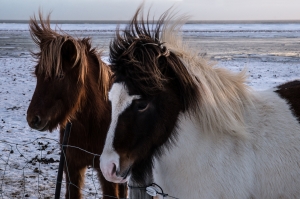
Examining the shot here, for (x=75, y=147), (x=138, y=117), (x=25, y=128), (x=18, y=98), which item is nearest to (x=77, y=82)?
(x=75, y=147)

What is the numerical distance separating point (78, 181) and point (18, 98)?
662 cm

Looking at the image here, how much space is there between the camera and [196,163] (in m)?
2.12

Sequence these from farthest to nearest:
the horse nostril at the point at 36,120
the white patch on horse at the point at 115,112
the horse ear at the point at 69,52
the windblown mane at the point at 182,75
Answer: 1. the horse ear at the point at 69,52
2. the horse nostril at the point at 36,120
3. the windblown mane at the point at 182,75
4. the white patch on horse at the point at 115,112

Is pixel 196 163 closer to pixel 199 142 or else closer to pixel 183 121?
pixel 199 142

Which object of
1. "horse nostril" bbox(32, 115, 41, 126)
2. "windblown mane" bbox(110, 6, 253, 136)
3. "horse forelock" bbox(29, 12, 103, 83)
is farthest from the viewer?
"horse forelock" bbox(29, 12, 103, 83)

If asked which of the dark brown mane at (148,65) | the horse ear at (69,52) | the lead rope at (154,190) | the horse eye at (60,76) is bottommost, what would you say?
the lead rope at (154,190)

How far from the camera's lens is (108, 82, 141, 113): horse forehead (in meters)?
2.02

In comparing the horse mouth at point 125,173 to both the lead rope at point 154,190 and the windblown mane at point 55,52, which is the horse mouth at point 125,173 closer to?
the lead rope at point 154,190

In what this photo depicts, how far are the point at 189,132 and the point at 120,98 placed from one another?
505 millimetres

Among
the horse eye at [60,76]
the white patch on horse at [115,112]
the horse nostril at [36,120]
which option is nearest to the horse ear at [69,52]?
the horse eye at [60,76]

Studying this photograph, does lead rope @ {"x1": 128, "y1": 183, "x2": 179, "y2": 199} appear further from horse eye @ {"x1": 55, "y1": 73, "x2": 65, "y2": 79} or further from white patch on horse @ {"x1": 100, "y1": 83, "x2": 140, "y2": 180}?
horse eye @ {"x1": 55, "y1": 73, "x2": 65, "y2": 79}

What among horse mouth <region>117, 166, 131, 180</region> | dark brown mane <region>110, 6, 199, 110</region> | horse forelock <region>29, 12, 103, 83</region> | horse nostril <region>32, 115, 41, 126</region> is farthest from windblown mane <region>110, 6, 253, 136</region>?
horse nostril <region>32, 115, 41, 126</region>

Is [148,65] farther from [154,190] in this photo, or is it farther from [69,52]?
[69,52]

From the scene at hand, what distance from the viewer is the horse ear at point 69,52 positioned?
3.12 meters
